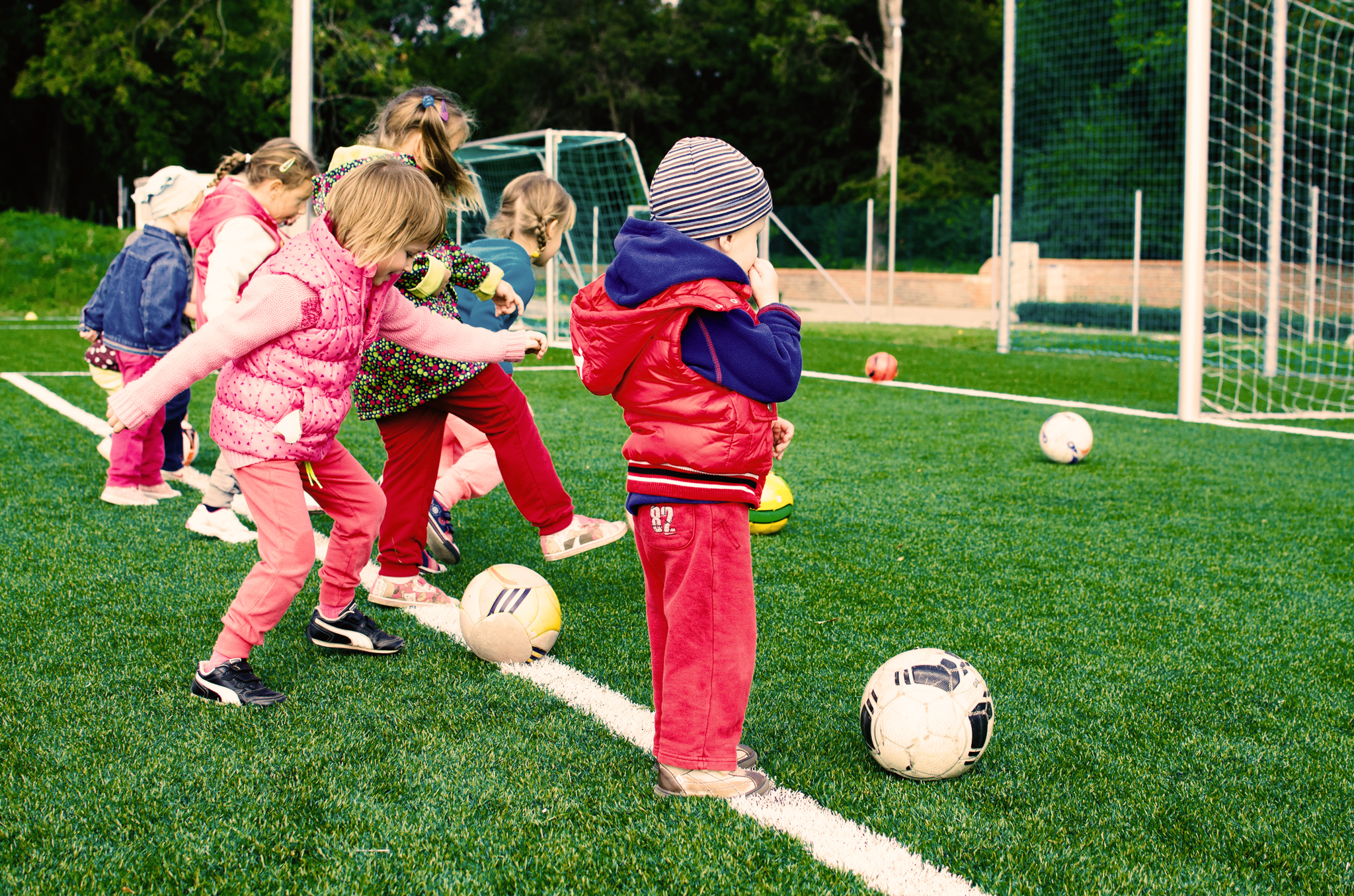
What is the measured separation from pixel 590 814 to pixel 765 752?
546 mm

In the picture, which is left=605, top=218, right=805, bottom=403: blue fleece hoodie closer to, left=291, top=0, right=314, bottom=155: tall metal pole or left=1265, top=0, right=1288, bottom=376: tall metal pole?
left=291, top=0, right=314, bottom=155: tall metal pole

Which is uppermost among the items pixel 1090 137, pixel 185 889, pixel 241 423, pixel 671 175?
pixel 1090 137

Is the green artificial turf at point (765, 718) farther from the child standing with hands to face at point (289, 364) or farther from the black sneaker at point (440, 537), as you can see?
the child standing with hands to face at point (289, 364)

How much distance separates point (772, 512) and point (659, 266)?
2.86 meters

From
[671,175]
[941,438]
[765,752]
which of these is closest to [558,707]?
[765,752]

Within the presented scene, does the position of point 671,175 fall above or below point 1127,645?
above

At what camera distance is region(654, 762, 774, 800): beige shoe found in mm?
2562

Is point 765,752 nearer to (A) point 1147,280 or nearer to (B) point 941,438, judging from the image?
(B) point 941,438

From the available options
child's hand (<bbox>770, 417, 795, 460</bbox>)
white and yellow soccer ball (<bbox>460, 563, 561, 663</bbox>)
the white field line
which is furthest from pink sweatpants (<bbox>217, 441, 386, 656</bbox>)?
child's hand (<bbox>770, 417, 795, 460</bbox>)

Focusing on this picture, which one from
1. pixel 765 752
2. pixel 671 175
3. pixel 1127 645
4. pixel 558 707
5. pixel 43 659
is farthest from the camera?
pixel 1127 645

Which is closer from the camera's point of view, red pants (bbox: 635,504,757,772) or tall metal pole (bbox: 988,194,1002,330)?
red pants (bbox: 635,504,757,772)

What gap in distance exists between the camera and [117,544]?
4.86 meters

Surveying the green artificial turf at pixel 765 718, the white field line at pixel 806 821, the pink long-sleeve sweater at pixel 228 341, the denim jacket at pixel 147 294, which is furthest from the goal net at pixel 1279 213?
the pink long-sleeve sweater at pixel 228 341

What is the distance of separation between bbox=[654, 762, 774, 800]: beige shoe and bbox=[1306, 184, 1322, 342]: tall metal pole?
438 inches
